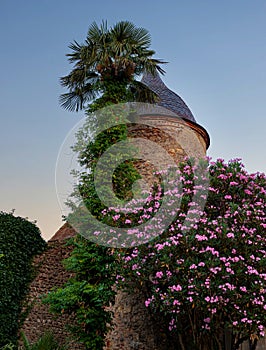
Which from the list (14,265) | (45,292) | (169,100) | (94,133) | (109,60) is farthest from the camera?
(169,100)

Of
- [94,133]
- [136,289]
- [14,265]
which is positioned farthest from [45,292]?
[94,133]

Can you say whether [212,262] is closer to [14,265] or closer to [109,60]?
[14,265]

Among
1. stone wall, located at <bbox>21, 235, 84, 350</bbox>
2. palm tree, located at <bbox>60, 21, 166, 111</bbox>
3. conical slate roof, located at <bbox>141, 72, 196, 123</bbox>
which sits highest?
conical slate roof, located at <bbox>141, 72, 196, 123</bbox>

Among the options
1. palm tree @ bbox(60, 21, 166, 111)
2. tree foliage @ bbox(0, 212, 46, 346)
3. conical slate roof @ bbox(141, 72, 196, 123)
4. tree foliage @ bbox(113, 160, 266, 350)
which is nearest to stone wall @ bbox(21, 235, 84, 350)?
tree foliage @ bbox(0, 212, 46, 346)

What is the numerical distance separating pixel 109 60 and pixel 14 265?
6.04 m

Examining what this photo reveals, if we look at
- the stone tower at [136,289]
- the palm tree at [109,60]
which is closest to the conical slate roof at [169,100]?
the stone tower at [136,289]

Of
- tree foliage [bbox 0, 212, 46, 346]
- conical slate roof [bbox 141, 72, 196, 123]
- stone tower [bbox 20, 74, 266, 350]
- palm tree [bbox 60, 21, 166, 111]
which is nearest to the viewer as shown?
stone tower [bbox 20, 74, 266, 350]

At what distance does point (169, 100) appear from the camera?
1549 centimetres

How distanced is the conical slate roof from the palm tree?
2.96m

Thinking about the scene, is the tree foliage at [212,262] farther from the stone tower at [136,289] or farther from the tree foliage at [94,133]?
the tree foliage at [94,133]

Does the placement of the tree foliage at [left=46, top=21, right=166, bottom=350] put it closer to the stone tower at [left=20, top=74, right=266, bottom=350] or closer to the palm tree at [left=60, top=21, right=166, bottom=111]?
the palm tree at [left=60, top=21, right=166, bottom=111]

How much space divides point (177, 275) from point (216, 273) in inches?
27.8

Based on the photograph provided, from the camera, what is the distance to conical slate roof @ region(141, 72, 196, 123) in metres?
15.2

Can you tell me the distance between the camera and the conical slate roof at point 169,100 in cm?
1523
